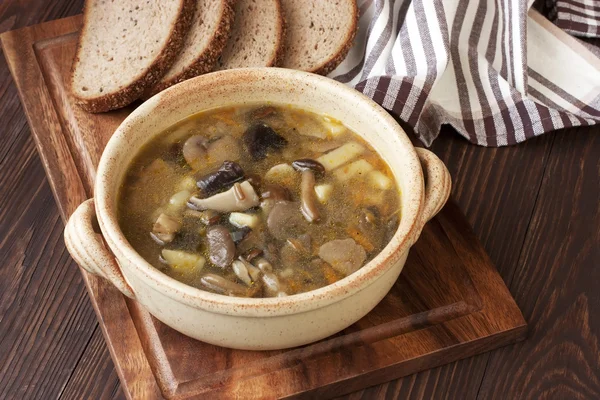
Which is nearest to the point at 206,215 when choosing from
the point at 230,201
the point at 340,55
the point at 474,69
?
the point at 230,201

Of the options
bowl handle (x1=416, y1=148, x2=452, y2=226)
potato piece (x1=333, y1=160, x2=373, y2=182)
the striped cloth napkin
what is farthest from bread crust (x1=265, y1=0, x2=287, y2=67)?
bowl handle (x1=416, y1=148, x2=452, y2=226)

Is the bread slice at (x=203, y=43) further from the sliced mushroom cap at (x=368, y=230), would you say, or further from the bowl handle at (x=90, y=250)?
the sliced mushroom cap at (x=368, y=230)

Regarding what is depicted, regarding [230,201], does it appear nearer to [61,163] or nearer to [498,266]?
[61,163]

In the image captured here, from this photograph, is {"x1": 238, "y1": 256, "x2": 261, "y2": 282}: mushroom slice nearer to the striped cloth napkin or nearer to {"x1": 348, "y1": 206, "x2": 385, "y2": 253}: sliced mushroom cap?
{"x1": 348, "y1": 206, "x2": 385, "y2": 253}: sliced mushroom cap

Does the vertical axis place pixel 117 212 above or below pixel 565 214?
above

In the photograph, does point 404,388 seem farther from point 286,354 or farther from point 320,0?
point 320,0

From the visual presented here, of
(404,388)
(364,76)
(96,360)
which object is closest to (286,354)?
(404,388)
